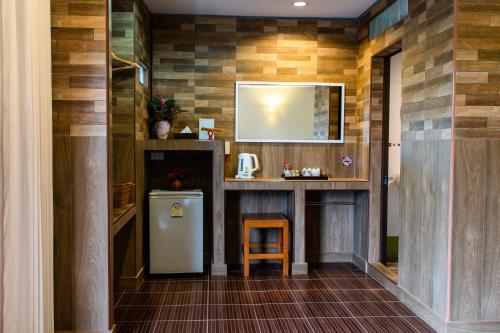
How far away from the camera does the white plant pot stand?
14.2 feet

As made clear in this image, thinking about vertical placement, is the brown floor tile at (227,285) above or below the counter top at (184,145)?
below

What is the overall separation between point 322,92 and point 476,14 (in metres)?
2.04

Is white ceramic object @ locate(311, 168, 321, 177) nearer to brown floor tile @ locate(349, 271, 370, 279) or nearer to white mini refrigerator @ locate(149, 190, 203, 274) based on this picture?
brown floor tile @ locate(349, 271, 370, 279)

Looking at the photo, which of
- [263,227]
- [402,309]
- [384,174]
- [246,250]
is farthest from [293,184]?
[402,309]

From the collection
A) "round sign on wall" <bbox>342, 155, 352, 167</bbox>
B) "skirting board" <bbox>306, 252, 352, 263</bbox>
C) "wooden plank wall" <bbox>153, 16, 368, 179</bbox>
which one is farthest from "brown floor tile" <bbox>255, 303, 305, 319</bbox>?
"round sign on wall" <bbox>342, 155, 352, 167</bbox>

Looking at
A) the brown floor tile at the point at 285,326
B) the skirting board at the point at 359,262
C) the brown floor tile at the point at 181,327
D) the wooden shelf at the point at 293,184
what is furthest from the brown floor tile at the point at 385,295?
the brown floor tile at the point at 181,327

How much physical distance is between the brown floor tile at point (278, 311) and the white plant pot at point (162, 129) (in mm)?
1906

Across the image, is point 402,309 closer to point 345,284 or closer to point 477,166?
point 345,284

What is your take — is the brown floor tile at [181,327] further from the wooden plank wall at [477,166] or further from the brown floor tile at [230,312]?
the wooden plank wall at [477,166]

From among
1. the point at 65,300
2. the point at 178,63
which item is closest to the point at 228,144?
the point at 178,63

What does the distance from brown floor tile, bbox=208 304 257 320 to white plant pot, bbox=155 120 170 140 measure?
1759 millimetres

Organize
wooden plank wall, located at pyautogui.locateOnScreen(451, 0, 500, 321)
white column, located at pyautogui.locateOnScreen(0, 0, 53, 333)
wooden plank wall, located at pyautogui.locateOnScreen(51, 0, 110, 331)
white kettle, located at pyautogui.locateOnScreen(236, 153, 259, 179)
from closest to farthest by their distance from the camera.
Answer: white column, located at pyautogui.locateOnScreen(0, 0, 53, 333), wooden plank wall, located at pyautogui.locateOnScreen(51, 0, 110, 331), wooden plank wall, located at pyautogui.locateOnScreen(451, 0, 500, 321), white kettle, located at pyautogui.locateOnScreen(236, 153, 259, 179)

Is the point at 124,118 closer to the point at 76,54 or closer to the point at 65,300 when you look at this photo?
the point at 76,54

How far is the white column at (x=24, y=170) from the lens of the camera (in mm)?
1938
